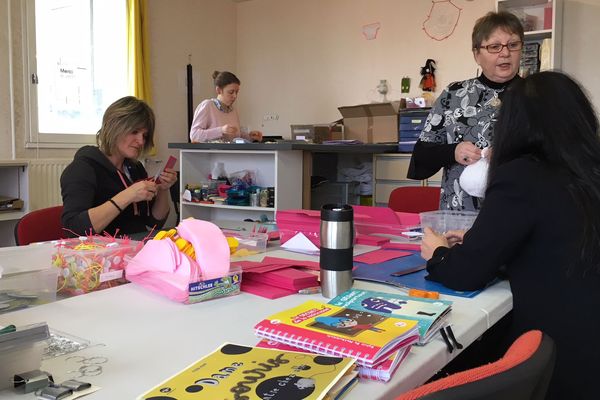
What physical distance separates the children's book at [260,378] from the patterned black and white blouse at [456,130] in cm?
140

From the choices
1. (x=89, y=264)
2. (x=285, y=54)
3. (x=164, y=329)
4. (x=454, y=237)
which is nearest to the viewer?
(x=164, y=329)

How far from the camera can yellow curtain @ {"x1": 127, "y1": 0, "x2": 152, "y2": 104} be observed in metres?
5.14

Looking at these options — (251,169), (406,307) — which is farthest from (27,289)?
(251,169)

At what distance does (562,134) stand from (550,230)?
20 centimetres

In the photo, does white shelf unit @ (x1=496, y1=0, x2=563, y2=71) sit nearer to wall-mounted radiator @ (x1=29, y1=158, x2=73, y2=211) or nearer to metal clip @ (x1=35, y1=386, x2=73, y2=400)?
wall-mounted radiator @ (x1=29, y1=158, x2=73, y2=211)

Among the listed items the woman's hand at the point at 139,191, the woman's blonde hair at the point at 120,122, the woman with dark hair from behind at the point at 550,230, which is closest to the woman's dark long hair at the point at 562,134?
the woman with dark hair from behind at the point at 550,230

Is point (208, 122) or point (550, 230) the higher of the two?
point (208, 122)

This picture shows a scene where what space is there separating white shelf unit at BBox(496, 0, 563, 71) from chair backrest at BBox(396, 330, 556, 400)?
3.81 m

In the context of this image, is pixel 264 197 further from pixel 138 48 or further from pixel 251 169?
pixel 138 48

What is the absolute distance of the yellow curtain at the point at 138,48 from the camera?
203 inches

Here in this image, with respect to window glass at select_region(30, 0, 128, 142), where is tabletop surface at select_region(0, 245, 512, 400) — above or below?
below

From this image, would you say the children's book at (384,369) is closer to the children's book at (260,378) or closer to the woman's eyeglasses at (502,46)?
the children's book at (260,378)

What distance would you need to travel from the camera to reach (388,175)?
427cm

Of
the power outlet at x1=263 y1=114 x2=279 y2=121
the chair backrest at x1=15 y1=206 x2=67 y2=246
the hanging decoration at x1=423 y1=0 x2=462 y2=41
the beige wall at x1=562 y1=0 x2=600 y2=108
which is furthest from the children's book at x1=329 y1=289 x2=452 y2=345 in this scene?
the power outlet at x1=263 y1=114 x2=279 y2=121
